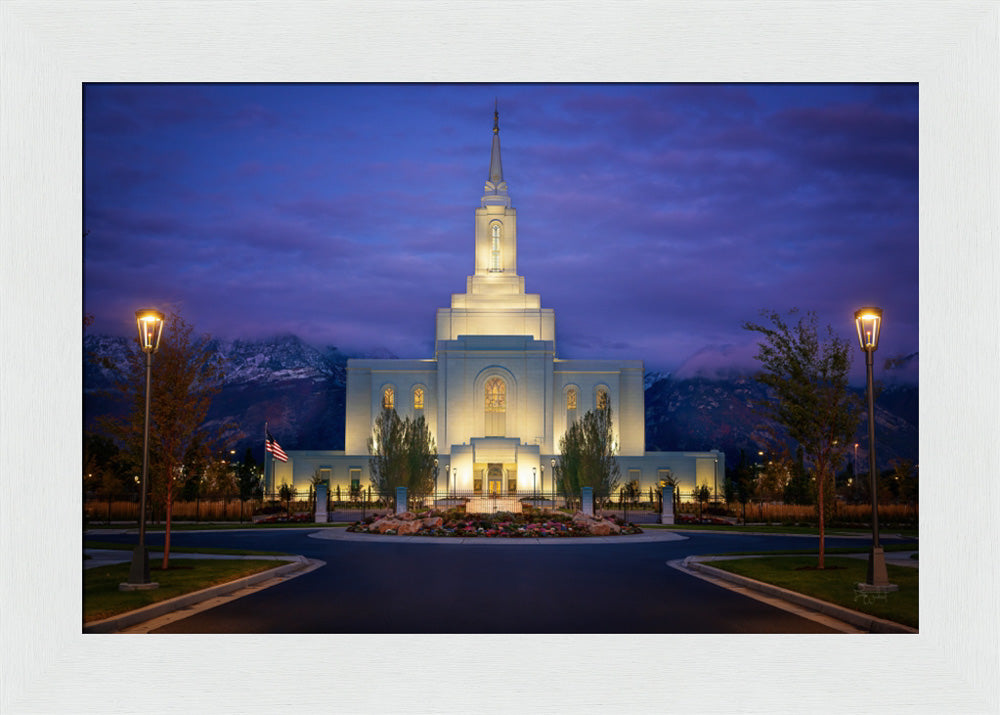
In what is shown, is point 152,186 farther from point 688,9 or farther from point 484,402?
point 484,402

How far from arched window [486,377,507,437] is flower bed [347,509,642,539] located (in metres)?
30.7

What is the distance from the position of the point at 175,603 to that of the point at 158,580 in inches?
100

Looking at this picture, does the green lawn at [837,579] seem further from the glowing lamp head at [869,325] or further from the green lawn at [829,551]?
the glowing lamp head at [869,325]

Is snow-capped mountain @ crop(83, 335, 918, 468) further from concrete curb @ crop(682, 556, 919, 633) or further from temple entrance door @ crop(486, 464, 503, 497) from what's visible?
concrete curb @ crop(682, 556, 919, 633)

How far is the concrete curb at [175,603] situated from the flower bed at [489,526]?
10.1 meters

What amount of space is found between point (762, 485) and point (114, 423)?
37.7 metres

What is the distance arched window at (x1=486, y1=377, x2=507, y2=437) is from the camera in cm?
5862

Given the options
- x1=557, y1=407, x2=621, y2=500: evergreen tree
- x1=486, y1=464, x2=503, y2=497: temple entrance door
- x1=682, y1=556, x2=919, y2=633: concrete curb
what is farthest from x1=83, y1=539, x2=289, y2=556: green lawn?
x1=486, y1=464, x2=503, y2=497: temple entrance door

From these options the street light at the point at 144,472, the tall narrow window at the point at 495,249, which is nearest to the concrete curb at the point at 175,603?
the street light at the point at 144,472

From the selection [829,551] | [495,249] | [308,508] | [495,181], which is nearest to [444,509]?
[308,508]

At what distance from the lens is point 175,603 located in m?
10.9

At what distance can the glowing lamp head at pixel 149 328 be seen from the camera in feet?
42.0

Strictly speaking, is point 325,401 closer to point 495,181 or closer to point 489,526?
point 495,181
